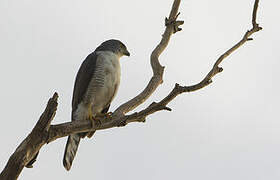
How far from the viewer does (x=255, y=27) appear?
646 cm

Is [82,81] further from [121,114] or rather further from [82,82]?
[121,114]

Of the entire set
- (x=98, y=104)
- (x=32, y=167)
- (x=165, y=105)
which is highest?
(x=98, y=104)

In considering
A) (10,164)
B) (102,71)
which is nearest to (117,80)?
(102,71)

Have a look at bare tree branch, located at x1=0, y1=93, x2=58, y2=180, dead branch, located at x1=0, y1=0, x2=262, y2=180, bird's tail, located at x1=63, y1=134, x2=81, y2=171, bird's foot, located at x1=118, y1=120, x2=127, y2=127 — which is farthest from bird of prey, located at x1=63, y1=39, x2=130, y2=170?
bare tree branch, located at x1=0, y1=93, x2=58, y2=180

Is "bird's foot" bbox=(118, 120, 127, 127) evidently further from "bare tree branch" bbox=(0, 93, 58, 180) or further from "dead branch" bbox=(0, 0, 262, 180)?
"bare tree branch" bbox=(0, 93, 58, 180)

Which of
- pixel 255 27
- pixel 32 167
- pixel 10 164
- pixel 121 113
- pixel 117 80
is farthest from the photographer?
pixel 117 80

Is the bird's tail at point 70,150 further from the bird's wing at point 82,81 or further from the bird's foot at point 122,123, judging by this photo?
the bird's foot at point 122,123

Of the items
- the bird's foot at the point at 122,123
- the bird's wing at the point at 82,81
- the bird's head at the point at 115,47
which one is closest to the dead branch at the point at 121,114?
the bird's foot at the point at 122,123

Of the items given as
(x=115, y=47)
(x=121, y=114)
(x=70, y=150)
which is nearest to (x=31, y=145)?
(x=121, y=114)

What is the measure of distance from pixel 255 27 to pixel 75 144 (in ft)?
9.79

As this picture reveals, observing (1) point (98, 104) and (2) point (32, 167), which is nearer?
(2) point (32, 167)

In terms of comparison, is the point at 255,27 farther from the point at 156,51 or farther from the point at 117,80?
the point at 117,80

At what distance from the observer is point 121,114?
5734mm

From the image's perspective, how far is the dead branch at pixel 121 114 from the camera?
477cm
